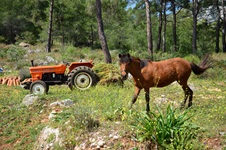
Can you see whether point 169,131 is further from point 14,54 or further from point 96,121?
point 14,54

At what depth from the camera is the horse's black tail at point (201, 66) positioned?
6.52 metres

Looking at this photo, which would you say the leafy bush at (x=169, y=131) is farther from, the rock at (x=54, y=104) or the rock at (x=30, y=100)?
the rock at (x=30, y=100)

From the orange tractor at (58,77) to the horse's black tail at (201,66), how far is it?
148 inches

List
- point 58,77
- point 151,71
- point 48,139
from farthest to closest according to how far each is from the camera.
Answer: point 58,77 < point 151,71 < point 48,139

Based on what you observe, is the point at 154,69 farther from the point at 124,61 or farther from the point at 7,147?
the point at 7,147

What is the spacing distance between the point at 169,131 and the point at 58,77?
570cm

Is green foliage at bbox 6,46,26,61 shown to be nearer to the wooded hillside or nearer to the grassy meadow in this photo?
the wooded hillside

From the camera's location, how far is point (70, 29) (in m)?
30.0

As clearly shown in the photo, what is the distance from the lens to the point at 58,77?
9.04m

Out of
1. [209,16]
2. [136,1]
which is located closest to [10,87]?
[136,1]

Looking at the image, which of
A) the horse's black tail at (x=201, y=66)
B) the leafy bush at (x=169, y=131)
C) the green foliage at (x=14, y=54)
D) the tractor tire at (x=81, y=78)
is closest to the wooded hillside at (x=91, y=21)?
the green foliage at (x=14, y=54)

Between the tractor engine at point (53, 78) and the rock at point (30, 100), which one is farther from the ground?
the tractor engine at point (53, 78)

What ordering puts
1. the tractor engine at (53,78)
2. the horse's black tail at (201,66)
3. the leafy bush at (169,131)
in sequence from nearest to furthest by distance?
the leafy bush at (169,131), the horse's black tail at (201,66), the tractor engine at (53,78)

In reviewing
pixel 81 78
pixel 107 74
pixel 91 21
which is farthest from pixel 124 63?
pixel 91 21
